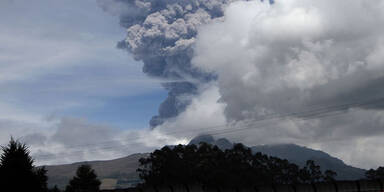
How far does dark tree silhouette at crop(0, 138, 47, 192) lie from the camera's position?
1628 inches

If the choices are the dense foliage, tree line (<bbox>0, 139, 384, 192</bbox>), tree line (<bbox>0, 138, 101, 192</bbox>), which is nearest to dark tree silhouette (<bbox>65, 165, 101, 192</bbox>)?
tree line (<bbox>0, 139, 384, 192</bbox>)

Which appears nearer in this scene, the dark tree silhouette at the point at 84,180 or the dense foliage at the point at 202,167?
the dark tree silhouette at the point at 84,180

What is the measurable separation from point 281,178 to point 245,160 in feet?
93.2

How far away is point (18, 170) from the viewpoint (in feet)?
139

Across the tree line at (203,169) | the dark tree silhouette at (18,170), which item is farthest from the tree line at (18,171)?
the tree line at (203,169)

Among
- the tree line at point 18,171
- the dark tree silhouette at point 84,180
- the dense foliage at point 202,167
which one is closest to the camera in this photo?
the tree line at point 18,171

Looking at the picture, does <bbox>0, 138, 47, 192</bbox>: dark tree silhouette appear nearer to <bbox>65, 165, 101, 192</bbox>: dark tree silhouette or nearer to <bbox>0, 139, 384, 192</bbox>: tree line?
<bbox>0, 139, 384, 192</bbox>: tree line

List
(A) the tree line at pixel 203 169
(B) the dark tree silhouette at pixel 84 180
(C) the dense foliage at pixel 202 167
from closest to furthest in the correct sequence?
(B) the dark tree silhouette at pixel 84 180, (A) the tree line at pixel 203 169, (C) the dense foliage at pixel 202 167

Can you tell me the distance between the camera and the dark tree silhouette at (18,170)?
41.3 m

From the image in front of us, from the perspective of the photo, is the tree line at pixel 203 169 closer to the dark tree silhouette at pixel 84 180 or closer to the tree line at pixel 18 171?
the dark tree silhouette at pixel 84 180

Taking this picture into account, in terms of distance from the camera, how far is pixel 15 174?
41.9 m

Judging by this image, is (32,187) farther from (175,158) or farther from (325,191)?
(175,158)

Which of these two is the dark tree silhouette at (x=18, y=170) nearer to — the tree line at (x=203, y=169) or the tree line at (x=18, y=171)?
the tree line at (x=18, y=171)

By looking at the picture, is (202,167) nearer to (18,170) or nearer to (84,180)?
(84,180)
